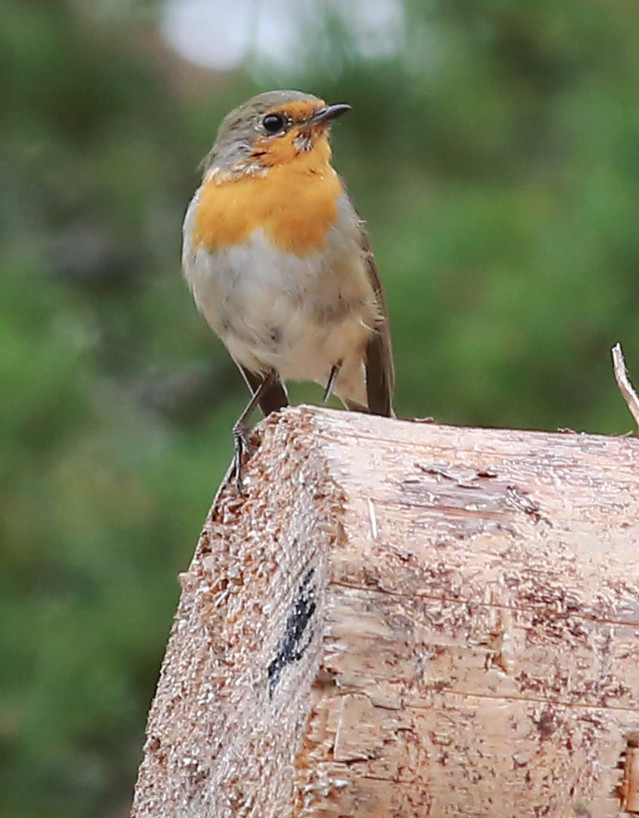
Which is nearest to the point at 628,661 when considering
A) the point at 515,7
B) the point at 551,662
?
the point at 551,662

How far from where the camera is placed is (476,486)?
1.62 m

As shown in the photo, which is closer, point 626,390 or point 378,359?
point 626,390

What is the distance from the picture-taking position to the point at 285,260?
2.78 meters

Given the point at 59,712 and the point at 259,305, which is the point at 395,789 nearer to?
the point at 259,305

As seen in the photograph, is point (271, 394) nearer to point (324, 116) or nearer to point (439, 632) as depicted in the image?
point (324, 116)

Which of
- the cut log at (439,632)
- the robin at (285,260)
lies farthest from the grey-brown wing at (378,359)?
the cut log at (439,632)

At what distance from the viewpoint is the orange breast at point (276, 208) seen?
2789 millimetres

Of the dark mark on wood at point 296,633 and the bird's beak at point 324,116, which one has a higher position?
the bird's beak at point 324,116

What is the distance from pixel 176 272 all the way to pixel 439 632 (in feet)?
11.4

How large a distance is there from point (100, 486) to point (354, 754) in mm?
2425

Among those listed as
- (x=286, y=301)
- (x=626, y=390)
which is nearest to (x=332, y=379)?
(x=286, y=301)

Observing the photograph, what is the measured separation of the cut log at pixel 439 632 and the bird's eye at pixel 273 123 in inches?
52.5

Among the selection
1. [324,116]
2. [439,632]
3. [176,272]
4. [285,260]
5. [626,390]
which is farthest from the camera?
[176,272]

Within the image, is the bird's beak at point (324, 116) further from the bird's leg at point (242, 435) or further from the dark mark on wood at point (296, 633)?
the dark mark on wood at point (296, 633)
